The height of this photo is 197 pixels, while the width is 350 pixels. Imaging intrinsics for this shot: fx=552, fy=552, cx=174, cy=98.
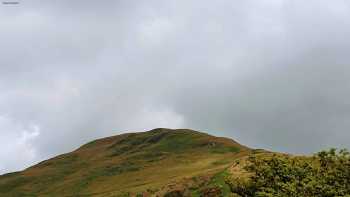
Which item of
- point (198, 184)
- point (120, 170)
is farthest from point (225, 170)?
point (120, 170)

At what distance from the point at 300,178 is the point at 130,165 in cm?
8160

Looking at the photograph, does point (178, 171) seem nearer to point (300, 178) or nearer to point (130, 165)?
point (130, 165)

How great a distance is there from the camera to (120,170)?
11350 cm

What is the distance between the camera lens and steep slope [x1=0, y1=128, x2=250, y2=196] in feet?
287

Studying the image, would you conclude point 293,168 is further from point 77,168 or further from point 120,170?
point 77,168

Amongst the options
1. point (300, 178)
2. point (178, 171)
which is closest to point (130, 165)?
point (178, 171)

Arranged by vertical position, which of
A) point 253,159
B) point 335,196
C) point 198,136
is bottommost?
point 335,196

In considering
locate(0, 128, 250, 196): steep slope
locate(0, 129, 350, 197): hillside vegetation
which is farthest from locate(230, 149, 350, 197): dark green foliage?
locate(0, 128, 250, 196): steep slope

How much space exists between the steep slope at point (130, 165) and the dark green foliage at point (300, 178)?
30.7 m

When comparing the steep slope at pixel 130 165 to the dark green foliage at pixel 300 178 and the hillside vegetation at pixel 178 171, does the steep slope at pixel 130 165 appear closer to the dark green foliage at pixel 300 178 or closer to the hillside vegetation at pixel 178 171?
the hillside vegetation at pixel 178 171

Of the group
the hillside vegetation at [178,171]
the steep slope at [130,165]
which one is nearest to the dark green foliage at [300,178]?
the hillside vegetation at [178,171]

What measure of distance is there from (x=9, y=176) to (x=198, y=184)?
270 ft

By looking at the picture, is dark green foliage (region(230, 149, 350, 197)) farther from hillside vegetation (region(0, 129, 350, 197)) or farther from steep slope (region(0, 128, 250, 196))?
steep slope (region(0, 128, 250, 196))

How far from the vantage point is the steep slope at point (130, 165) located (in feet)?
287
